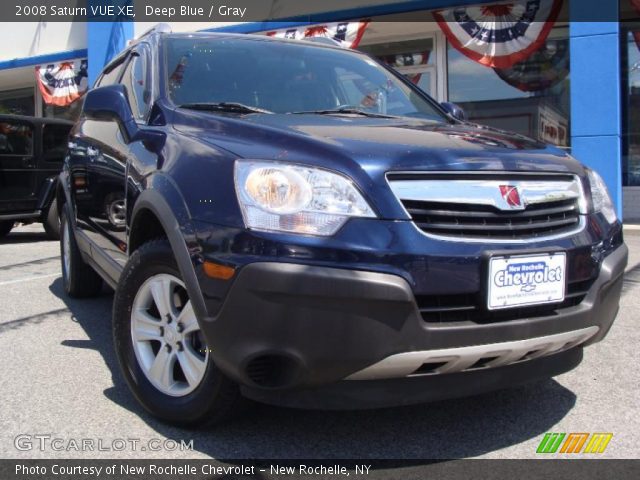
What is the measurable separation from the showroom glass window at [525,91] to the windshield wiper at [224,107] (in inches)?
327

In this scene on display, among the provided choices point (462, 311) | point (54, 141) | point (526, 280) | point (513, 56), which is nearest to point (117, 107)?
point (462, 311)

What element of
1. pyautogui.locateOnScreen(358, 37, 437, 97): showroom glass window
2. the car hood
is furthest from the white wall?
the car hood

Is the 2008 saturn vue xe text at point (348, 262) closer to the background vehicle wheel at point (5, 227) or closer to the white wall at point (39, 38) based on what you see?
the background vehicle wheel at point (5, 227)

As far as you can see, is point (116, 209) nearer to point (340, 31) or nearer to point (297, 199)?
point (297, 199)

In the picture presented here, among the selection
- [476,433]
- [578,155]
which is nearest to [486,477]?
[476,433]

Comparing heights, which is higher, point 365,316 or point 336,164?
point 336,164

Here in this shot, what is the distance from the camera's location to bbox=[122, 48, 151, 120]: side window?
338cm

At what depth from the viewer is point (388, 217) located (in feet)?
7.22

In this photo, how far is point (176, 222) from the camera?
2.50m

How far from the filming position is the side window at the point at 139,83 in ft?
11.1

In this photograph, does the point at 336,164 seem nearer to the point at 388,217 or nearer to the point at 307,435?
the point at 388,217

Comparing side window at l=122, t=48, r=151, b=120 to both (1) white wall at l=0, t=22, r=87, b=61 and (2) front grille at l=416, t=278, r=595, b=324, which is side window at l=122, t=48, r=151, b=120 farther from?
(1) white wall at l=0, t=22, r=87, b=61

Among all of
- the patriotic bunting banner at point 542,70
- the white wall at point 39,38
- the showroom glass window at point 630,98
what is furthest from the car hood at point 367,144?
the white wall at point 39,38

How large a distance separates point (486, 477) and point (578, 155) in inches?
287
